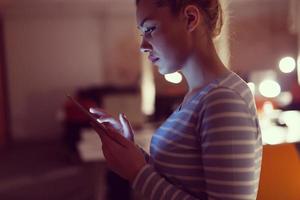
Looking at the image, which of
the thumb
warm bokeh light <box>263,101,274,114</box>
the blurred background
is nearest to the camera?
the thumb

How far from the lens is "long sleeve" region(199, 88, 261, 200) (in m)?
0.75

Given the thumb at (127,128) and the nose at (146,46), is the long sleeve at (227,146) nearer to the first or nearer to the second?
the nose at (146,46)

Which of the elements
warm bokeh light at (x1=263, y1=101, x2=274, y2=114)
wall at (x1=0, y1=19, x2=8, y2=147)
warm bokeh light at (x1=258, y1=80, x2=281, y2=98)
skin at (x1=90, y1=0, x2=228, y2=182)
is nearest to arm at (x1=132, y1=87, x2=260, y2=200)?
skin at (x1=90, y1=0, x2=228, y2=182)

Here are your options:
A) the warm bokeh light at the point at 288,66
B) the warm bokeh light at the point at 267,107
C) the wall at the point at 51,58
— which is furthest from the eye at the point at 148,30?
the wall at the point at 51,58

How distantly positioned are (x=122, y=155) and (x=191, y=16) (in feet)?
1.00

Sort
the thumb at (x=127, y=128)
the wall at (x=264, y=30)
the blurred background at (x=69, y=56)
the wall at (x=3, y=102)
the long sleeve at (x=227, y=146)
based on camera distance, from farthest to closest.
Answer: the wall at (x=264, y=30) < the blurred background at (x=69, y=56) < the wall at (x=3, y=102) < the thumb at (x=127, y=128) < the long sleeve at (x=227, y=146)

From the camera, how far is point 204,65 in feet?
2.85

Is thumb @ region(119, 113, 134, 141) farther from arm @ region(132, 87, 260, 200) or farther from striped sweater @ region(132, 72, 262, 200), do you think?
arm @ region(132, 87, 260, 200)

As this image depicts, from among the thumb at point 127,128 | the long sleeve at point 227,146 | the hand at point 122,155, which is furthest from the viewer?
the thumb at point 127,128

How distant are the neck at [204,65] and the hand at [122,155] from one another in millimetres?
183

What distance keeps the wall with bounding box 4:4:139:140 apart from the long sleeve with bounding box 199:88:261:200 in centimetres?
701

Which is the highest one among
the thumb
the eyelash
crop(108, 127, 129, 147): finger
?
the eyelash

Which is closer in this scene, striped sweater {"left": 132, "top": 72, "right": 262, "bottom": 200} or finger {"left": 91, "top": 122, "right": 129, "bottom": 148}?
striped sweater {"left": 132, "top": 72, "right": 262, "bottom": 200}

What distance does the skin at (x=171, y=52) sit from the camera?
849 mm
